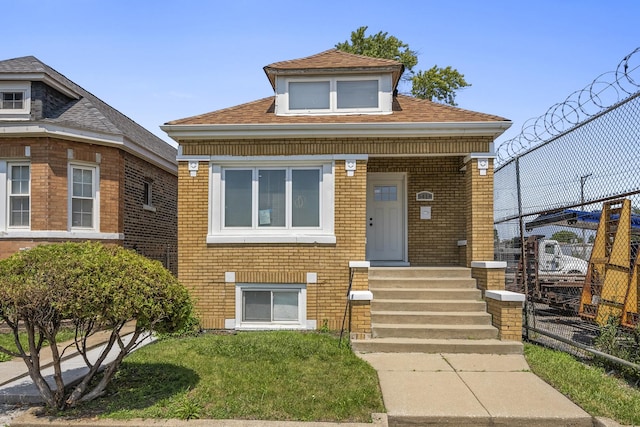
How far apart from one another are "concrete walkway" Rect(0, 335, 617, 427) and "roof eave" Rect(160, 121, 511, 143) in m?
4.19

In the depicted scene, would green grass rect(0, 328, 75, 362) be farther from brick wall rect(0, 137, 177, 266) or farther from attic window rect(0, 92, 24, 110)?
attic window rect(0, 92, 24, 110)

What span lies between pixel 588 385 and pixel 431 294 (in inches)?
128

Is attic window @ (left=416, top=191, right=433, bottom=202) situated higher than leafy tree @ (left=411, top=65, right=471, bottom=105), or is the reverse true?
leafy tree @ (left=411, top=65, right=471, bottom=105)

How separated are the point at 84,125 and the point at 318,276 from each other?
6.61 metres

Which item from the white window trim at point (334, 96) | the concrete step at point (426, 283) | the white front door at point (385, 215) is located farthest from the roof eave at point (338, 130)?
the concrete step at point (426, 283)

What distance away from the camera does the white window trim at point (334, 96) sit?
9.58 m

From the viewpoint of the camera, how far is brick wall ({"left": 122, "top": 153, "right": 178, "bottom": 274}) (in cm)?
1160

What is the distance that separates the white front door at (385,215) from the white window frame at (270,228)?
6.28 feet

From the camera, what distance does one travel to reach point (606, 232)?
8180mm

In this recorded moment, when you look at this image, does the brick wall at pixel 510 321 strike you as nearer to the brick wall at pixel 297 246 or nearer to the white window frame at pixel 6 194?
the brick wall at pixel 297 246

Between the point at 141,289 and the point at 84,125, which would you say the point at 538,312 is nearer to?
the point at 141,289

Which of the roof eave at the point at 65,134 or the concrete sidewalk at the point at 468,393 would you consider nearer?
the concrete sidewalk at the point at 468,393

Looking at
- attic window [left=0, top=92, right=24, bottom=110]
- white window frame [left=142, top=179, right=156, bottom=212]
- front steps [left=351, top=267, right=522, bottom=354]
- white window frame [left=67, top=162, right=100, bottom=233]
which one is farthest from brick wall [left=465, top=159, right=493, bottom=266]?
attic window [left=0, top=92, right=24, bottom=110]

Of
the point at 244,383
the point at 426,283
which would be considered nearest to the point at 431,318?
the point at 426,283
